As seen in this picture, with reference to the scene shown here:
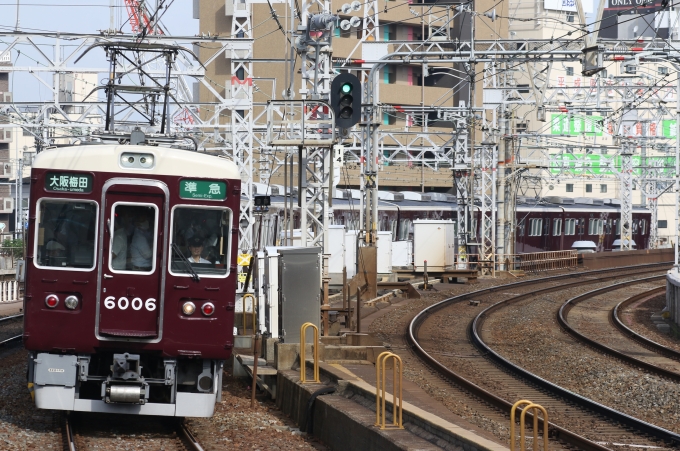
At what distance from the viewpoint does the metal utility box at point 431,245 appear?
36.1 metres

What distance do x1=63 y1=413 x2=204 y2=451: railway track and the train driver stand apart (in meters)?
1.77

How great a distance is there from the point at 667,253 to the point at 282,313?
4496cm

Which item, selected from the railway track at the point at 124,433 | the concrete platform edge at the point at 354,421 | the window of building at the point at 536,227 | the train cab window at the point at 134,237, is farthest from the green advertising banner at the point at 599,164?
the train cab window at the point at 134,237

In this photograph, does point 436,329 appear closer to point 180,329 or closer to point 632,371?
point 632,371

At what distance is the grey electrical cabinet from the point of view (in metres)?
13.1

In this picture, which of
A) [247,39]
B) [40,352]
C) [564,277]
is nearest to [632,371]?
[40,352]

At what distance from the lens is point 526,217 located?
51.0 metres

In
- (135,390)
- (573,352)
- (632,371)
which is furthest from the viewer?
(573,352)

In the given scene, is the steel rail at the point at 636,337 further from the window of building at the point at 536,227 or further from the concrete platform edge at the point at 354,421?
the window of building at the point at 536,227

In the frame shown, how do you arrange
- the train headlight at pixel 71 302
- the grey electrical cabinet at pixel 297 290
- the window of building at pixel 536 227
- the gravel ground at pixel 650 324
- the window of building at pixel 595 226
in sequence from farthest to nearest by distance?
the window of building at pixel 595 226 < the window of building at pixel 536 227 < the gravel ground at pixel 650 324 < the grey electrical cabinet at pixel 297 290 < the train headlight at pixel 71 302

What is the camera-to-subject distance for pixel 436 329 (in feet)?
71.9

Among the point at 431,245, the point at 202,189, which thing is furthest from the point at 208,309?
the point at 431,245

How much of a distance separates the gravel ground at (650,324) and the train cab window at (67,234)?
42.0 feet

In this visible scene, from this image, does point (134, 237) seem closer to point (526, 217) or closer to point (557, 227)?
point (526, 217)
